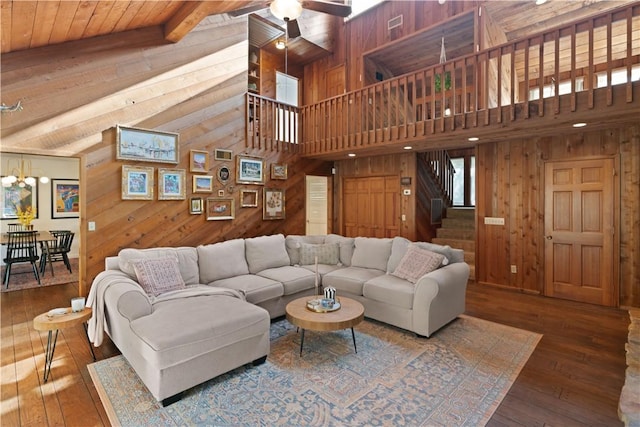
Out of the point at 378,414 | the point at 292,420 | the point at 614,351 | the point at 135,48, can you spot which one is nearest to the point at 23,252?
the point at 135,48

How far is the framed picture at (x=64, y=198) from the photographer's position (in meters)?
7.50

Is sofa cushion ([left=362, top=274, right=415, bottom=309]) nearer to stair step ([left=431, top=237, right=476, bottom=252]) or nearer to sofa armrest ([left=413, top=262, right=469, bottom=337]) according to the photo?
sofa armrest ([left=413, top=262, right=469, bottom=337])

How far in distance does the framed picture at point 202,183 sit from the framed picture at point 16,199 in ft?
16.1

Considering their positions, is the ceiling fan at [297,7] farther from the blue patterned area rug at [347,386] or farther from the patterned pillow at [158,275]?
the blue patterned area rug at [347,386]

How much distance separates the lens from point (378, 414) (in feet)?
7.03

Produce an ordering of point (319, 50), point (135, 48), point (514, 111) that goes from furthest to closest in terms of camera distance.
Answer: point (319, 50) → point (135, 48) → point (514, 111)

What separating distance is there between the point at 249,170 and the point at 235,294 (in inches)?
121

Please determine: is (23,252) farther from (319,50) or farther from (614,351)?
(614,351)

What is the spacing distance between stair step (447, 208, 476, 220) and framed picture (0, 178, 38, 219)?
9.71 metres

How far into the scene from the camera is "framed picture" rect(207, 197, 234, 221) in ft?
17.6

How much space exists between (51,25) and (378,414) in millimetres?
4838

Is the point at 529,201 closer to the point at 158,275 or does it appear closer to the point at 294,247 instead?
the point at 294,247

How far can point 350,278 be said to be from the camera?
4.01 meters

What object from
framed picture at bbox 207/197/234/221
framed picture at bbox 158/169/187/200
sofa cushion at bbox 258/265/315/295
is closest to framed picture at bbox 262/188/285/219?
framed picture at bbox 207/197/234/221
